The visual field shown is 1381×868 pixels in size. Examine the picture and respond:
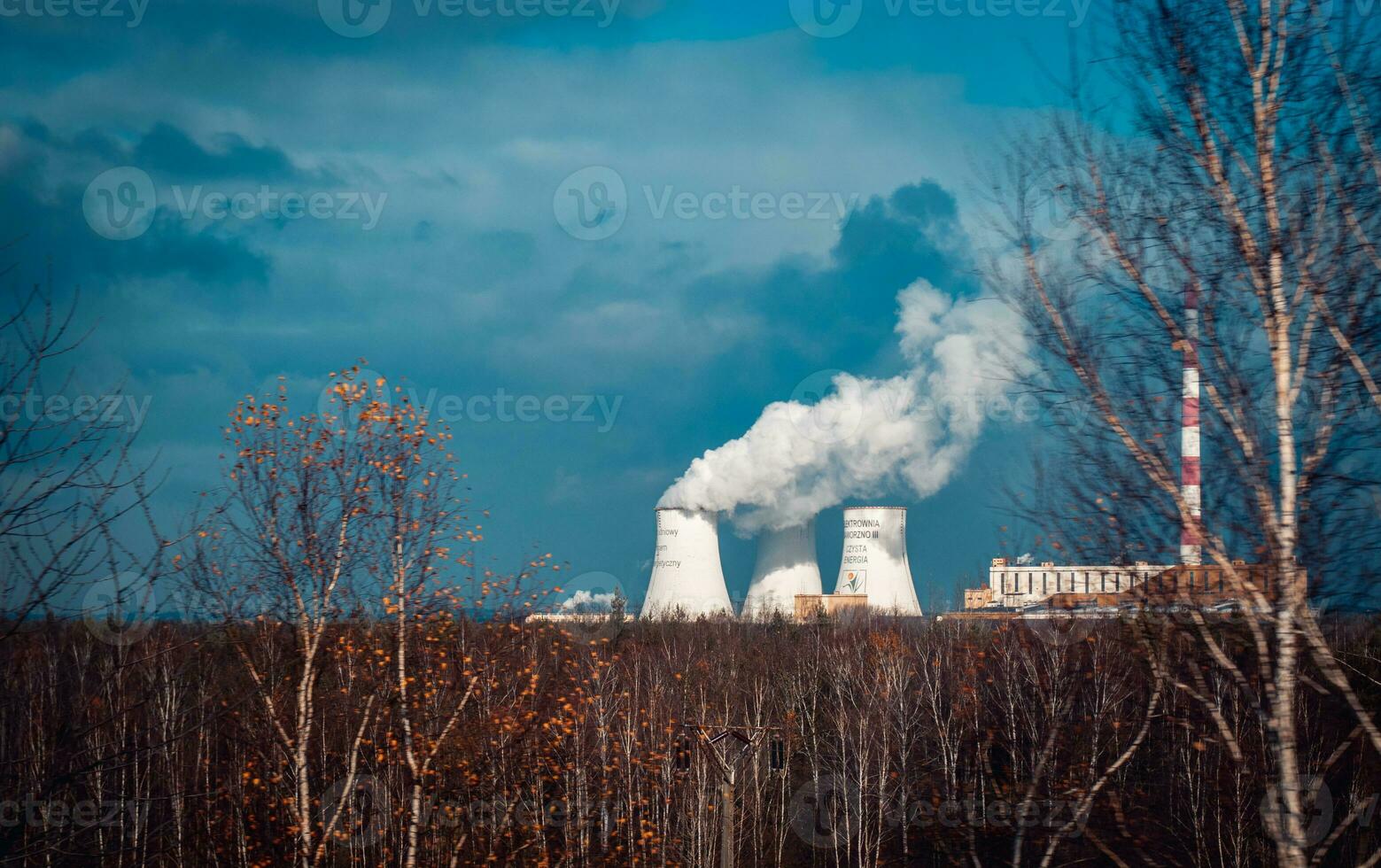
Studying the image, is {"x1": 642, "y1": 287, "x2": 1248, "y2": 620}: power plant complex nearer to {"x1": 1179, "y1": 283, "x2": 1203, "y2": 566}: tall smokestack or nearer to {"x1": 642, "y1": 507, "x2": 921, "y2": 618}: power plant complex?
{"x1": 642, "y1": 507, "x2": 921, "y2": 618}: power plant complex

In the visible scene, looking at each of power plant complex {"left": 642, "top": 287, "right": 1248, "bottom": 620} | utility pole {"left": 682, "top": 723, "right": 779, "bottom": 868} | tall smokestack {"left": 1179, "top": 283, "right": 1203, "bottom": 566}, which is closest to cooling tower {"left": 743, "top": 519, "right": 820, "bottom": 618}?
power plant complex {"left": 642, "top": 287, "right": 1248, "bottom": 620}

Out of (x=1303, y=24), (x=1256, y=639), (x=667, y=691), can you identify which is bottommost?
(x=667, y=691)

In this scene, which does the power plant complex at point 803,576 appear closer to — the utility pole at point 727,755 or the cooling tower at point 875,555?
the cooling tower at point 875,555

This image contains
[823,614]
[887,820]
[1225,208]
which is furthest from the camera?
[823,614]

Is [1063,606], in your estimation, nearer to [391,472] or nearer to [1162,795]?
[391,472]

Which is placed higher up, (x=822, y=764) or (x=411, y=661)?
(x=411, y=661)

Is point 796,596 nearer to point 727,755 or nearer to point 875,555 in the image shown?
point 875,555

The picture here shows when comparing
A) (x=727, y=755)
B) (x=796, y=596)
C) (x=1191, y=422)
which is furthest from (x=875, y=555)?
(x=1191, y=422)

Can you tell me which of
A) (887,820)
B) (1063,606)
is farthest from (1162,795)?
(1063,606)
